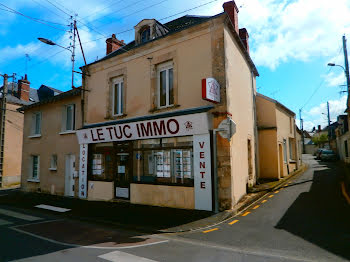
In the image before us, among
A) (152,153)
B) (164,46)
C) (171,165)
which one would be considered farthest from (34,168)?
(164,46)

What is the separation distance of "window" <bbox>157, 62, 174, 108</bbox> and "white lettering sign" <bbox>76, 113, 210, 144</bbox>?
1115 mm

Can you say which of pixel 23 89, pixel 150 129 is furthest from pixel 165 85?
pixel 23 89

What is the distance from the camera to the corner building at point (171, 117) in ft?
27.2

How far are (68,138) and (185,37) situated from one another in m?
9.15

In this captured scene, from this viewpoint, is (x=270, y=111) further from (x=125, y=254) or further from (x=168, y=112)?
(x=125, y=254)

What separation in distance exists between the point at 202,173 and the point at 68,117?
10168 millimetres

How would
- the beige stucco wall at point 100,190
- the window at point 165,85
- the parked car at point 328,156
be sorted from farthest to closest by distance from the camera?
1. the parked car at point 328,156
2. the beige stucco wall at point 100,190
3. the window at point 165,85

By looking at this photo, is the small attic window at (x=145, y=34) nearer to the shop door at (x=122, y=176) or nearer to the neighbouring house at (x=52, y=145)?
the neighbouring house at (x=52, y=145)

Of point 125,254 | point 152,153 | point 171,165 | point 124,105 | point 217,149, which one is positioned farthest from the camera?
point 124,105

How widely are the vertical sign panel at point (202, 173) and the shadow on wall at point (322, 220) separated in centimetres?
243

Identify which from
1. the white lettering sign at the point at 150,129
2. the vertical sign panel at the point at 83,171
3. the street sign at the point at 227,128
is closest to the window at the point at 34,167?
the vertical sign panel at the point at 83,171

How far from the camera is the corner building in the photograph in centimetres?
828

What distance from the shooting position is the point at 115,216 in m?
8.21

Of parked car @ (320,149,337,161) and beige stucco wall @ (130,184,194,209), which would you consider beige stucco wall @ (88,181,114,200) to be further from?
parked car @ (320,149,337,161)
